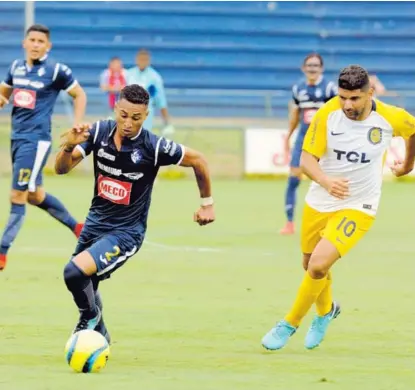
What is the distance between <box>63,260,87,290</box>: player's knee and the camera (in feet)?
23.6

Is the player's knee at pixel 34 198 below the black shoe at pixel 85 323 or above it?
below

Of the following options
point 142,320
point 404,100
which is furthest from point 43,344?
point 404,100

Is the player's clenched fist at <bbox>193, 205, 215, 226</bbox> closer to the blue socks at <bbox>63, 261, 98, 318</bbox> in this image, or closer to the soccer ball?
the blue socks at <bbox>63, 261, 98, 318</bbox>

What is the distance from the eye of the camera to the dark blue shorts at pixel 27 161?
1187 centimetres

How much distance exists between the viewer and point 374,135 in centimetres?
794

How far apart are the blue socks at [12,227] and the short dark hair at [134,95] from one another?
4.45 m

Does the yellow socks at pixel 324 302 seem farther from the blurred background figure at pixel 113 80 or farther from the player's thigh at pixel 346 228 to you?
the blurred background figure at pixel 113 80

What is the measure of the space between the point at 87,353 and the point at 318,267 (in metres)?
1.66

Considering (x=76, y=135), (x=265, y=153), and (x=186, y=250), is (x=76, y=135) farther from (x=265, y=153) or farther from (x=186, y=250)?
(x=265, y=153)

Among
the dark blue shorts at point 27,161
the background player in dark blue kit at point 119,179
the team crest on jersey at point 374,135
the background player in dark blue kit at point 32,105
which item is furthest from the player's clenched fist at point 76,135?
the dark blue shorts at point 27,161

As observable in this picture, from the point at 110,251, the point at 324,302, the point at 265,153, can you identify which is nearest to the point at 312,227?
the point at 324,302

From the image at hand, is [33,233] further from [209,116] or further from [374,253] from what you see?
[209,116]

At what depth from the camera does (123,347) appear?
7.75m

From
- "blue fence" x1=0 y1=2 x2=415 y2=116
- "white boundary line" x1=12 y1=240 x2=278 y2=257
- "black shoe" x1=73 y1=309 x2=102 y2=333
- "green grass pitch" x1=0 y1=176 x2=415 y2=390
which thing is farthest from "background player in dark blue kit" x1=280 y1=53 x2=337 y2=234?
"blue fence" x1=0 y1=2 x2=415 y2=116
